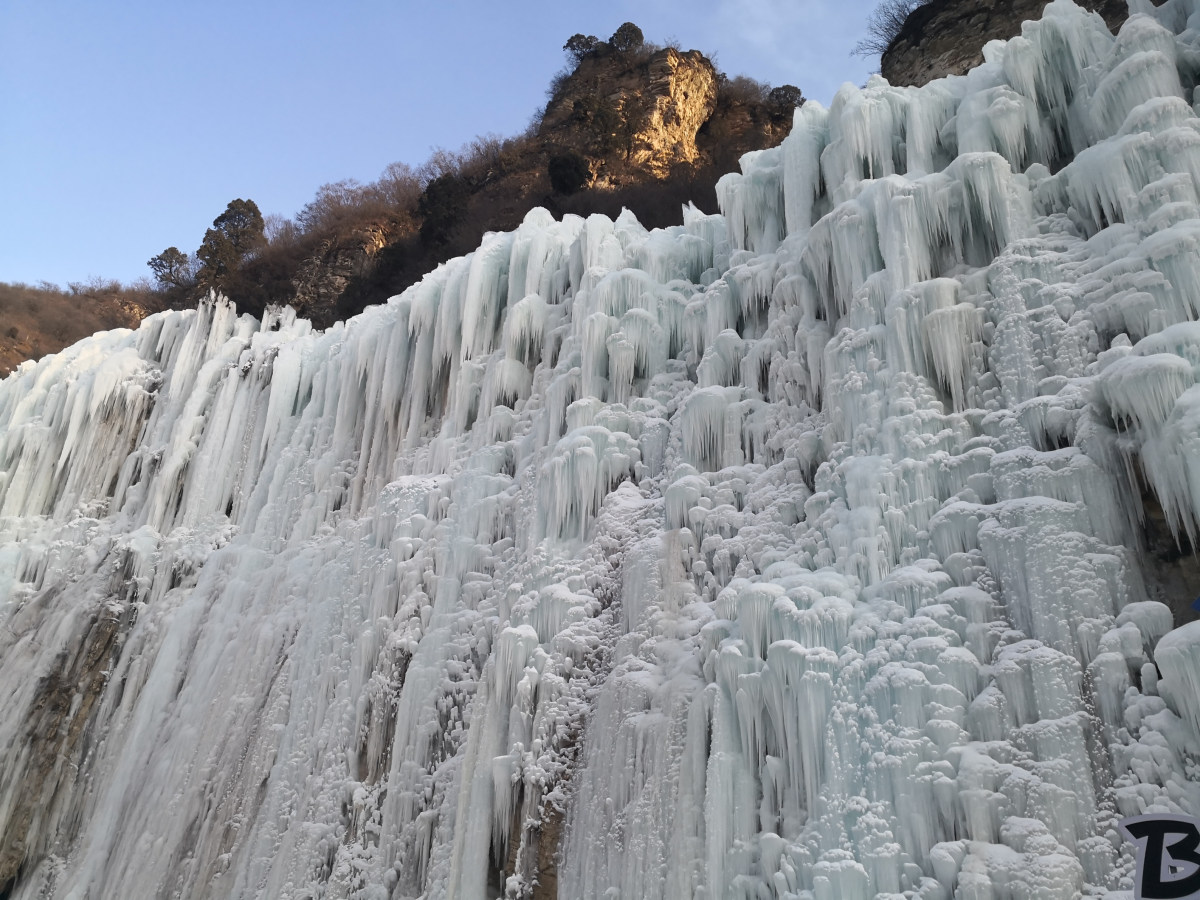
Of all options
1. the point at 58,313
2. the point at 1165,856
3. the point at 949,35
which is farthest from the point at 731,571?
the point at 58,313

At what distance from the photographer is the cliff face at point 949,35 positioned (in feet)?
41.9

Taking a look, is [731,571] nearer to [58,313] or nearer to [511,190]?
[511,190]

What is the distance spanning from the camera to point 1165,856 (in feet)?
12.4

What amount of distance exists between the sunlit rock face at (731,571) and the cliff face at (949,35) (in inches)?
262

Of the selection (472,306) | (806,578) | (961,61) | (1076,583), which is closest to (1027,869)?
(1076,583)

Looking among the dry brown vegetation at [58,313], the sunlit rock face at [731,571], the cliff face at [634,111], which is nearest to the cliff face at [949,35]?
the sunlit rock face at [731,571]

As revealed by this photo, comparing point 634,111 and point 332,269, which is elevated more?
point 634,111

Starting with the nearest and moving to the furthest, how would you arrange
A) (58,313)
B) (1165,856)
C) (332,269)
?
(1165,856) < (332,269) < (58,313)

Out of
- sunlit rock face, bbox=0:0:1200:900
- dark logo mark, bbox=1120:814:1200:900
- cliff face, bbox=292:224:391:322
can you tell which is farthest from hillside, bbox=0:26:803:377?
dark logo mark, bbox=1120:814:1200:900

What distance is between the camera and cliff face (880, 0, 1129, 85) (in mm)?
12758

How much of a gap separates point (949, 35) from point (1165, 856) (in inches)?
500

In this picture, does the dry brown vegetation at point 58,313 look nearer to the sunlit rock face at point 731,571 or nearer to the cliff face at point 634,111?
the cliff face at point 634,111

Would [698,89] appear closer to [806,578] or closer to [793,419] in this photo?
[793,419]

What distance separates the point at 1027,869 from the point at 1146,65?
5.13 m
